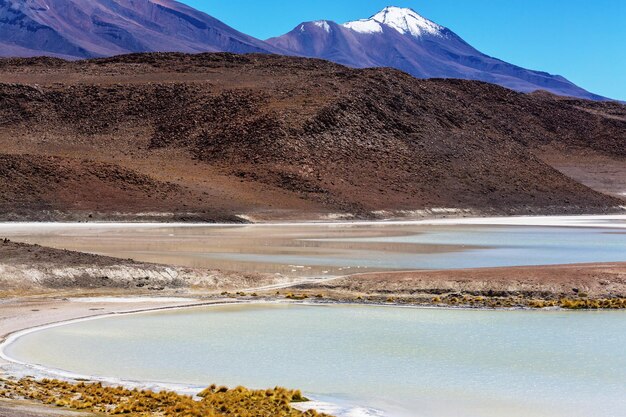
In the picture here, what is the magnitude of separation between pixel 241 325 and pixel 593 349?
8.00 meters

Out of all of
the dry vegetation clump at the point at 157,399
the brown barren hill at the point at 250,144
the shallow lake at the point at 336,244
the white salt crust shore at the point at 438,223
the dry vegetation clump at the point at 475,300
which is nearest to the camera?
the dry vegetation clump at the point at 157,399

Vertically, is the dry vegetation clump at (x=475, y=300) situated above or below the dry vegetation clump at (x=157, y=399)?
above

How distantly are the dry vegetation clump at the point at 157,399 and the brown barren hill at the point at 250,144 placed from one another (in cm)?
5024

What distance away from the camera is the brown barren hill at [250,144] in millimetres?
71938

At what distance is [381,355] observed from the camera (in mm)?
19953

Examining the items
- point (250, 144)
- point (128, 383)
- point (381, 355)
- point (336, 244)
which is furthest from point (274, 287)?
point (250, 144)

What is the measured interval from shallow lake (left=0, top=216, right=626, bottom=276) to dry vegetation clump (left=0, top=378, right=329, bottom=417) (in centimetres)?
1824

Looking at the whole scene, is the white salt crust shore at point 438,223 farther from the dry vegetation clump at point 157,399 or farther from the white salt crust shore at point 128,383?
the dry vegetation clump at point 157,399

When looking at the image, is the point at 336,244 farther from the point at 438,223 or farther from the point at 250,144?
the point at 250,144

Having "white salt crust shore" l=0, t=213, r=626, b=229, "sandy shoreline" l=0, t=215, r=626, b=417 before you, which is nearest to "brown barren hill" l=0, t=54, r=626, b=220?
"white salt crust shore" l=0, t=213, r=626, b=229

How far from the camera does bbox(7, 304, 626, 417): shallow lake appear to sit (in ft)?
53.5

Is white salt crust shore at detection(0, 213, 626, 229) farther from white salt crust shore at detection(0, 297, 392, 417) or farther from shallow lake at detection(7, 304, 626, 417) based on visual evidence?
white salt crust shore at detection(0, 297, 392, 417)

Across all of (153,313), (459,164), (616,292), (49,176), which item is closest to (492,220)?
(459,164)

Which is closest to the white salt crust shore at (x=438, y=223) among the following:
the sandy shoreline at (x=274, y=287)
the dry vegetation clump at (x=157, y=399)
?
the sandy shoreline at (x=274, y=287)
